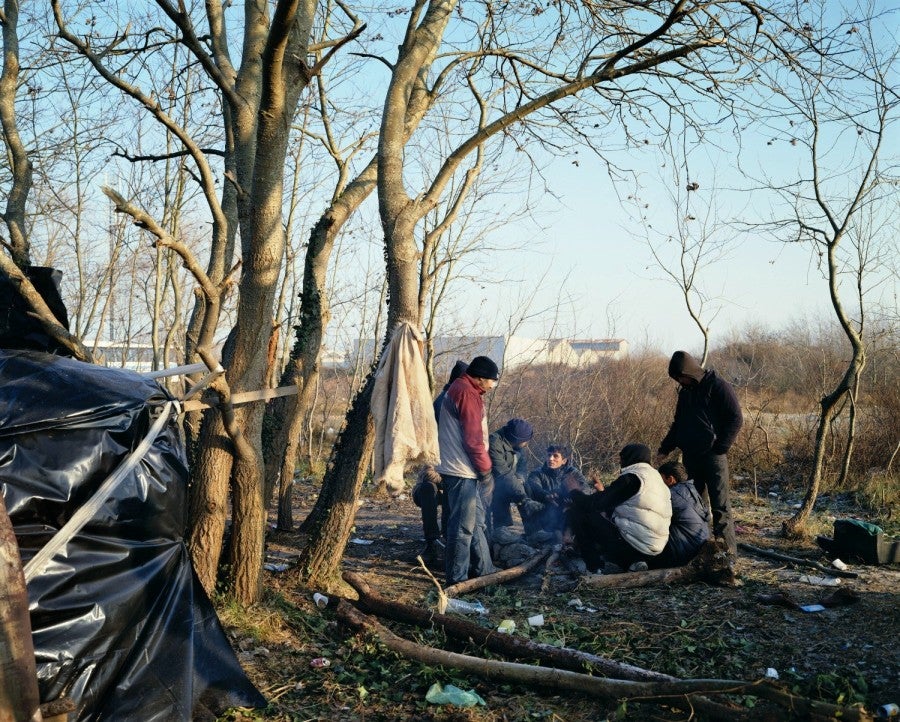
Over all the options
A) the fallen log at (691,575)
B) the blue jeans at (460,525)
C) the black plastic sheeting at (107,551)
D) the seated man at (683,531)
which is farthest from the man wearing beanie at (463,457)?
the black plastic sheeting at (107,551)

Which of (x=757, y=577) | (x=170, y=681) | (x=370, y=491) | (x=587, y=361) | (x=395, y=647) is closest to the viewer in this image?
(x=170, y=681)

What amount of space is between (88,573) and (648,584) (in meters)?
4.26

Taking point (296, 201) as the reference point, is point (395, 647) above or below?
below

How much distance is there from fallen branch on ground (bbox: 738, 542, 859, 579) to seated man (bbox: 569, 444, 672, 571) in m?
1.34

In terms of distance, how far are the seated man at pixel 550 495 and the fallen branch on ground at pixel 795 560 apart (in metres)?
1.59

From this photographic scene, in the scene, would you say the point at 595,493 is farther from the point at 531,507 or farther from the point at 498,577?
the point at 498,577

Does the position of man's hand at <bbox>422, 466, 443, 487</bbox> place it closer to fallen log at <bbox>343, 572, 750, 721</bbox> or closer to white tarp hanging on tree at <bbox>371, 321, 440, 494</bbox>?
white tarp hanging on tree at <bbox>371, 321, 440, 494</bbox>

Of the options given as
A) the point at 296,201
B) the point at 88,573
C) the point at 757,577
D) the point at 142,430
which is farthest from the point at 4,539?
the point at 296,201

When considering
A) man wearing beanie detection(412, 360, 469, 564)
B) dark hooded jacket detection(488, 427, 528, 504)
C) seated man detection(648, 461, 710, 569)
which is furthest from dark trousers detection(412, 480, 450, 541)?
seated man detection(648, 461, 710, 569)

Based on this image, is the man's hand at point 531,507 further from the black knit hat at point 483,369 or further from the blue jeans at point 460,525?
the black knit hat at point 483,369

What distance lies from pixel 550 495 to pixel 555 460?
1.35ft

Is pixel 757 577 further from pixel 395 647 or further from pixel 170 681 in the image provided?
pixel 170 681

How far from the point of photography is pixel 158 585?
132 inches

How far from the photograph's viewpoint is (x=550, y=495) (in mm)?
7473
